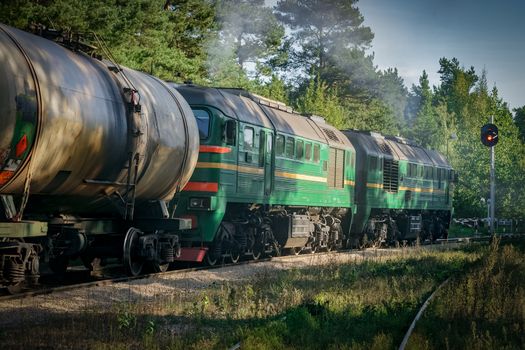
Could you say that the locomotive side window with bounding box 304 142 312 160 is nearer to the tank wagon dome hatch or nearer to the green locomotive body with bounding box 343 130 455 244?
the green locomotive body with bounding box 343 130 455 244

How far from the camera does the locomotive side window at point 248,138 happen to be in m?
17.8

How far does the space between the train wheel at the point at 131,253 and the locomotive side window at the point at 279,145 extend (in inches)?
222

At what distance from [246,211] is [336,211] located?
22.8ft

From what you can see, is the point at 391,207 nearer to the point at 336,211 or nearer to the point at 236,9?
A: the point at 336,211

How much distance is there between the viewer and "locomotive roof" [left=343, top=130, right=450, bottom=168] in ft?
89.9

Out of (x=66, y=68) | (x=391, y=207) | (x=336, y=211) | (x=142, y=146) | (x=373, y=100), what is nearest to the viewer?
(x=66, y=68)

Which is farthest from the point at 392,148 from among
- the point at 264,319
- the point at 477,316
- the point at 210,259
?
the point at 264,319

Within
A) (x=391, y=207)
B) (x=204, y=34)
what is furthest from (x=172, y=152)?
(x=204, y=34)

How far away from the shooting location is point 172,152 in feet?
46.3

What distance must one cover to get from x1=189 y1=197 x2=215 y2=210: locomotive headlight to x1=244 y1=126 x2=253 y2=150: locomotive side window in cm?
186

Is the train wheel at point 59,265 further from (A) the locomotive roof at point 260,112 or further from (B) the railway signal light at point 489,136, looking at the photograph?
(B) the railway signal light at point 489,136

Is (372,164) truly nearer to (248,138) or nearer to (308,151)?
(308,151)

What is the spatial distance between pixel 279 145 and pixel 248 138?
1754 mm

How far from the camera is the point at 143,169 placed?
1322 cm
